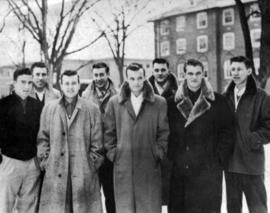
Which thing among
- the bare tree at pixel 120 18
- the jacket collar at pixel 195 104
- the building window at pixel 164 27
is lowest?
the jacket collar at pixel 195 104

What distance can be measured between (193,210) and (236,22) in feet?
136

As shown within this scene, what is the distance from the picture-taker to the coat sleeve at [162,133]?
4.89 meters

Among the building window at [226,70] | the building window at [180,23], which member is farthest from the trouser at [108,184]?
the building window at [180,23]

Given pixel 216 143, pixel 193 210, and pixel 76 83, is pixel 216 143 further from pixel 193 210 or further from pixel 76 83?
pixel 76 83

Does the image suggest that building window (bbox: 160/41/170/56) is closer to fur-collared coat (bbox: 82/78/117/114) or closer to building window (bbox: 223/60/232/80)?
building window (bbox: 223/60/232/80)

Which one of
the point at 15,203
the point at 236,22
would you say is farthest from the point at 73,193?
the point at 236,22

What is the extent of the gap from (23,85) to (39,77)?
0.80 metres

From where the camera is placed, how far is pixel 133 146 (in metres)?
4.90

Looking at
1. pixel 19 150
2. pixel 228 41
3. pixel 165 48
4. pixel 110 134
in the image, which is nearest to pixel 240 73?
pixel 110 134

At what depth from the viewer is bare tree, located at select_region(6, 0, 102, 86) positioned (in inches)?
476

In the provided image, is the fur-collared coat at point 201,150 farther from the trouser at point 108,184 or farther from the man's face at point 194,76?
the trouser at point 108,184

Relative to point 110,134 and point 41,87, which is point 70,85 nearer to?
point 110,134

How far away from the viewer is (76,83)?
489 cm

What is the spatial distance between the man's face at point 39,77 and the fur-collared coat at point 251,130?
2558 millimetres
